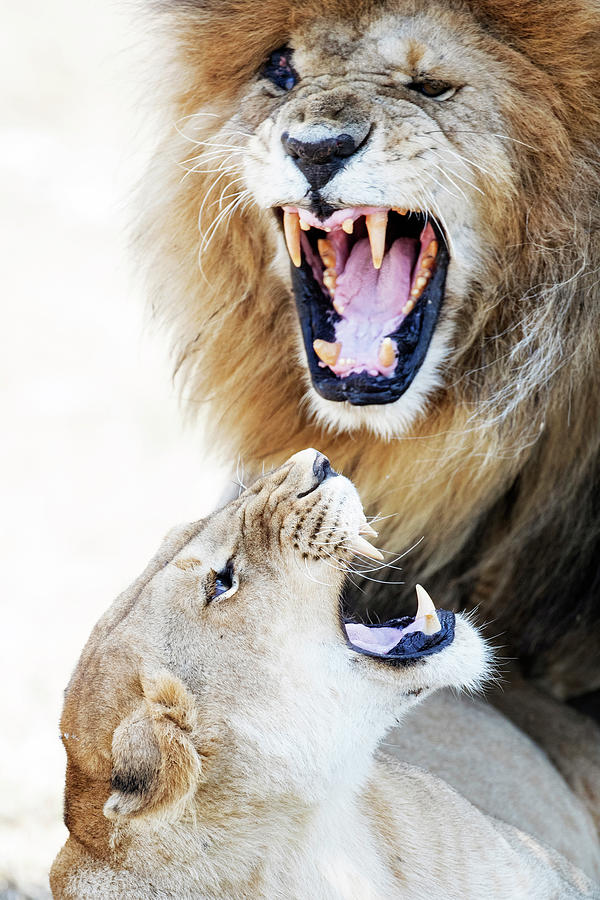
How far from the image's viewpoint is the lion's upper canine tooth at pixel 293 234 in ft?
8.88

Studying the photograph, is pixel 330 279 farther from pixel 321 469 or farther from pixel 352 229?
pixel 321 469

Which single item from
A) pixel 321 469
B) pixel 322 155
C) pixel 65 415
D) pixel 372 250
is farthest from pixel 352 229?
pixel 65 415

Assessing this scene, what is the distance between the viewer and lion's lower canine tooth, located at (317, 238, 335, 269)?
282 cm

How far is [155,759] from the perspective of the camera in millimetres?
1999

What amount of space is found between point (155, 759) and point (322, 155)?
1.06 m

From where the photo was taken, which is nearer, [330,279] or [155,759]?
[155,759]

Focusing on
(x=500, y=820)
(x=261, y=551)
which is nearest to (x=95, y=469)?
(x=500, y=820)

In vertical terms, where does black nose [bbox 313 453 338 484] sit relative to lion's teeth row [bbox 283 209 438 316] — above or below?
below

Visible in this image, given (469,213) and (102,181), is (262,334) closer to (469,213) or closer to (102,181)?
(469,213)

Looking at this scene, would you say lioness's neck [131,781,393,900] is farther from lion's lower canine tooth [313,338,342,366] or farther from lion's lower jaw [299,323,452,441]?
lion's lower canine tooth [313,338,342,366]

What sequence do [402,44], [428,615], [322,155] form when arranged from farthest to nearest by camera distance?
[402,44]
[322,155]
[428,615]

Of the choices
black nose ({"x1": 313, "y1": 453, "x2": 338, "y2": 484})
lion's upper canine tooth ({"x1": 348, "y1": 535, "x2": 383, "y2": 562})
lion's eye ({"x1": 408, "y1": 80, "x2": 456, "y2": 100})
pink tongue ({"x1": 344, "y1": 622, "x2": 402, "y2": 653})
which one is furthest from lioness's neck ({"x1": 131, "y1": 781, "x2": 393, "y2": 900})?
lion's eye ({"x1": 408, "y1": 80, "x2": 456, "y2": 100})

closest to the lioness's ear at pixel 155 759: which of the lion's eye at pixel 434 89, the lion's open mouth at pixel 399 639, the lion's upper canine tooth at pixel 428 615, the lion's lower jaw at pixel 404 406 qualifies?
the lion's open mouth at pixel 399 639

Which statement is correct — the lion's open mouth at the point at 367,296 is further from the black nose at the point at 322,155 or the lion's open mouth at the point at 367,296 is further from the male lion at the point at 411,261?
the black nose at the point at 322,155
